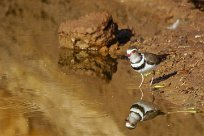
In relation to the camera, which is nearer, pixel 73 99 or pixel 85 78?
pixel 73 99

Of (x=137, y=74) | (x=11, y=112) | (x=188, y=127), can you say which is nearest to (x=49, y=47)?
(x=137, y=74)

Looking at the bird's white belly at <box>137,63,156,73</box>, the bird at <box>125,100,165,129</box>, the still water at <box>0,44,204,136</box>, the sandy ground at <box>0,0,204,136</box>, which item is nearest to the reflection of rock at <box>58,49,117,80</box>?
the still water at <box>0,44,204,136</box>

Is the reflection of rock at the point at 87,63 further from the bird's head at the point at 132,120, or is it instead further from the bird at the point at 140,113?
the bird's head at the point at 132,120

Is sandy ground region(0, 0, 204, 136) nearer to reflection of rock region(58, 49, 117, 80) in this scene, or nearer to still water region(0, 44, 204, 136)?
still water region(0, 44, 204, 136)

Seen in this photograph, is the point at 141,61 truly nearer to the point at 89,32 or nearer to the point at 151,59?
the point at 151,59

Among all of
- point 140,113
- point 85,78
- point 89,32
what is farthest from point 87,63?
Result: point 140,113

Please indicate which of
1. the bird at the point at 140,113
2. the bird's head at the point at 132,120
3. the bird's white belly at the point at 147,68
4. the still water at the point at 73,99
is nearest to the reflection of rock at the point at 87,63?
the still water at the point at 73,99
